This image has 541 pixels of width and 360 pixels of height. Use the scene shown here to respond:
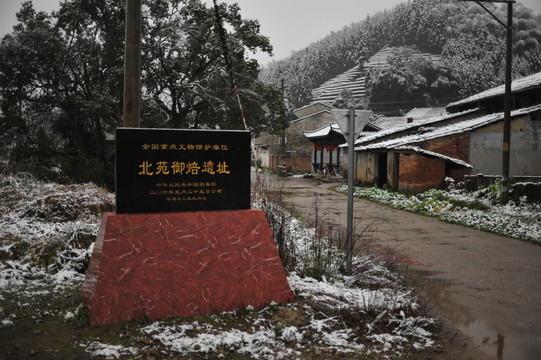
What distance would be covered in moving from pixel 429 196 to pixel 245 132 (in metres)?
13.7

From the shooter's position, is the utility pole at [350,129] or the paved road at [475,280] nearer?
the paved road at [475,280]

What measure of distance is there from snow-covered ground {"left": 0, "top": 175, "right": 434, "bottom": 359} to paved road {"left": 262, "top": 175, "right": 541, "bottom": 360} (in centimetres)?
50

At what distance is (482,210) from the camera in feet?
44.8

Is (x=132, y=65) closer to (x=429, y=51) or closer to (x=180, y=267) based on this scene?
(x=180, y=267)

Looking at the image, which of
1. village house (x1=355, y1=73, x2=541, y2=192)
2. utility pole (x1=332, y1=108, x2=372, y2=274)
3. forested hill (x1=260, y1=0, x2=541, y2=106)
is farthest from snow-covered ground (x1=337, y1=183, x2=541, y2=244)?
forested hill (x1=260, y1=0, x2=541, y2=106)

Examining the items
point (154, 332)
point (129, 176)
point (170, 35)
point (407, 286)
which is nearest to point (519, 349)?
point (407, 286)

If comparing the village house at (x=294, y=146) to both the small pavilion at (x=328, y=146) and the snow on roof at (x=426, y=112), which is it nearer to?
the small pavilion at (x=328, y=146)

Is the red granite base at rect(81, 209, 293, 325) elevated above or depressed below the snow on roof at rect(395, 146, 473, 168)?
below

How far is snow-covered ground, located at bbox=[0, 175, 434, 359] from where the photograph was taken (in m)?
4.02

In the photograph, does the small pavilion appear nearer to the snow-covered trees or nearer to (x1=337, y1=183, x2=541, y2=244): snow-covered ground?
the snow-covered trees

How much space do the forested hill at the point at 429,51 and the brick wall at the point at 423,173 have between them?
4522 centimetres

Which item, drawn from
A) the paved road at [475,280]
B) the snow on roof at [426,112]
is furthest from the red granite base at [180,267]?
the snow on roof at [426,112]

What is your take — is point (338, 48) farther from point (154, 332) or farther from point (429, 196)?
point (154, 332)

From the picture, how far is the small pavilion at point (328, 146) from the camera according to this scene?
120 feet
